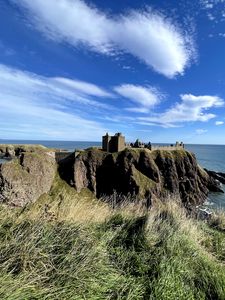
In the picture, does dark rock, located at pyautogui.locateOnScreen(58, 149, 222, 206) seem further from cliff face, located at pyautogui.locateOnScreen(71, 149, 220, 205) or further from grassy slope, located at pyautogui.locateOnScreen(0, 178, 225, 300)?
grassy slope, located at pyautogui.locateOnScreen(0, 178, 225, 300)

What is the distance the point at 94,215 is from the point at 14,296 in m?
4.42

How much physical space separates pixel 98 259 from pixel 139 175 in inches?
2548

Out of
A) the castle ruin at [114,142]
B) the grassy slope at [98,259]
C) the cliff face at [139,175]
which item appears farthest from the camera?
the castle ruin at [114,142]

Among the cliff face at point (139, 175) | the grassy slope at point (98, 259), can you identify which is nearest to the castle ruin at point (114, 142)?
the cliff face at point (139, 175)

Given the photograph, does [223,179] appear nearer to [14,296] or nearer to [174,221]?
[174,221]

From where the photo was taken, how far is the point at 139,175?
227ft

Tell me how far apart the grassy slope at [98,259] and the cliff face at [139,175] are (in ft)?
182

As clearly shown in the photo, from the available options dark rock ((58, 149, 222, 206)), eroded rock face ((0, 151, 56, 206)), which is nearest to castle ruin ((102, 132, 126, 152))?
dark rock ((58, 149, 222, 206))

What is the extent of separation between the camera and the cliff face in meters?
66.0

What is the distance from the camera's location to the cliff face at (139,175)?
217 feet

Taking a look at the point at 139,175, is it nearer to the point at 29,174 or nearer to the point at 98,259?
the point at 29,174

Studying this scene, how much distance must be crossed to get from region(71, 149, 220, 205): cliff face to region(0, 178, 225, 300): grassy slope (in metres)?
55.4

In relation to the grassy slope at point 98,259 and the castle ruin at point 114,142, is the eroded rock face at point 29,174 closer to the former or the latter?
the castle ruin at point 114,142

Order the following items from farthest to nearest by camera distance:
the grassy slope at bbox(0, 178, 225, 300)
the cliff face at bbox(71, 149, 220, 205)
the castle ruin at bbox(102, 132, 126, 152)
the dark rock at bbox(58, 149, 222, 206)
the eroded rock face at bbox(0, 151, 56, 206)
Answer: the castle ruin at bbox(102, 132, 126, 152)
the cliff face at bbox(71, 149, 220, 205)
the dark rock at bbox(58, 149, 222, 206)
the eroded rock face at bbox(0, 151, 56, 206)
the grassy slope at bbox(0, 178, 225, 300)
